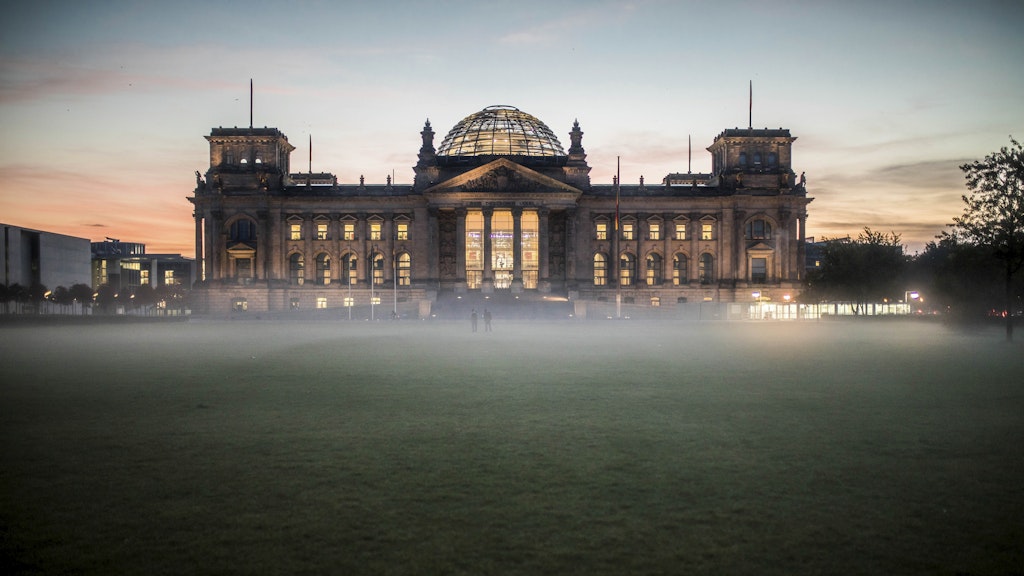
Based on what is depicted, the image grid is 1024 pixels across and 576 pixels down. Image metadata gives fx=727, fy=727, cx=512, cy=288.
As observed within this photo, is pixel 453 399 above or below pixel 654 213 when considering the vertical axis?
below

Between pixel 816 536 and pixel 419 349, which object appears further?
pixel 419 349

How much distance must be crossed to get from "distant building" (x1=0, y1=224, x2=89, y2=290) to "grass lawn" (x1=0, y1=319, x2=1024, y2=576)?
122396 mm

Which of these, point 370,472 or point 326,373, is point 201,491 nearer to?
point 370,472


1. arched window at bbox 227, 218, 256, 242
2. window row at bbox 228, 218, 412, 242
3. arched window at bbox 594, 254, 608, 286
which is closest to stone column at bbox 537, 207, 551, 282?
arched window at bbox 594, 254, 608, 286

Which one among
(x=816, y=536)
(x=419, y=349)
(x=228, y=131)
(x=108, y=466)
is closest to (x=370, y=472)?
(x=108, y=466)

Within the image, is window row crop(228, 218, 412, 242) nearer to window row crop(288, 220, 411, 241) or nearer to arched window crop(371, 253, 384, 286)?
window row crop(288, 220, 411, 241)

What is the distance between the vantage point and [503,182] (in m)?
87.4

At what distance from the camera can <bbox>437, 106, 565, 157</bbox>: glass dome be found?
315 feet

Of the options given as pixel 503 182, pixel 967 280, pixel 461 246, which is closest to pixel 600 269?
pixel 503 182

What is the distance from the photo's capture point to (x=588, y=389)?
62.7 ft

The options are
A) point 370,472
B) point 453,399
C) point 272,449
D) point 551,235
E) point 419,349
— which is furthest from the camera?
point 551,235

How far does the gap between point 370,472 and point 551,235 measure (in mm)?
82496

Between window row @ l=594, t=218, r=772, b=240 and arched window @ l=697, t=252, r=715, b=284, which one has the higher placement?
window row @ l=594, t=218, r=772, b=240

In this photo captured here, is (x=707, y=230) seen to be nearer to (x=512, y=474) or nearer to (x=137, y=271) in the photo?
(x=512, y=474)
